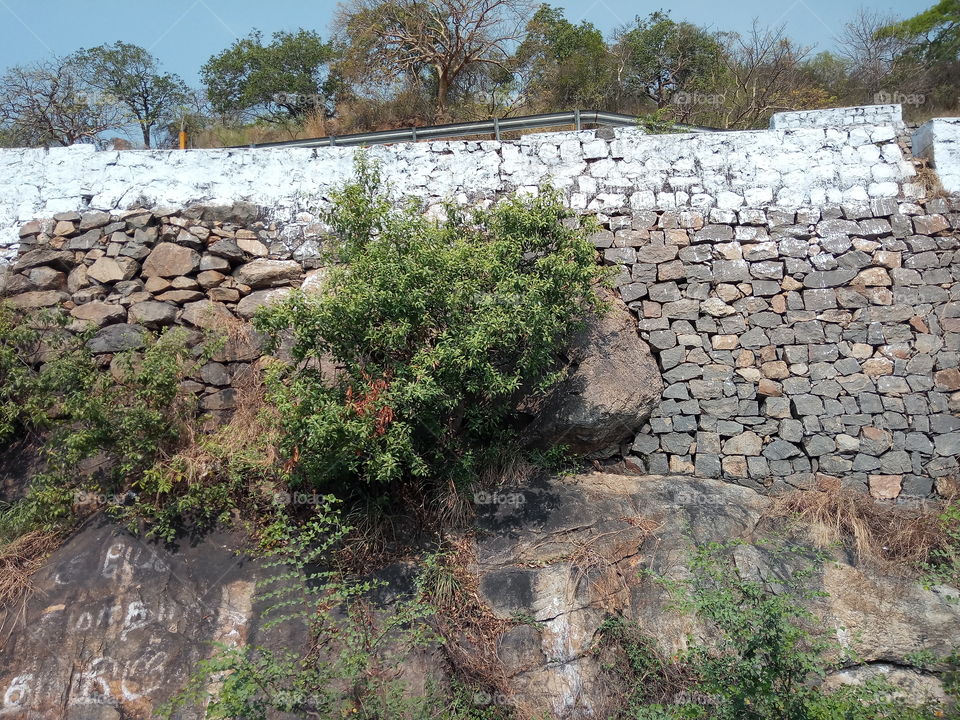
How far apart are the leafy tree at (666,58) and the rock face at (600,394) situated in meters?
8.92

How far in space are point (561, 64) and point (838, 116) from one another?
733 cm

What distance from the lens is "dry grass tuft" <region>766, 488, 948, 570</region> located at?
6.39 meters

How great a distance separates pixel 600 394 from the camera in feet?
22.7

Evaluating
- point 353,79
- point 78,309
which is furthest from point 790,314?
point 353,79

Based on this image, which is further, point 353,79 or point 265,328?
point 353,79

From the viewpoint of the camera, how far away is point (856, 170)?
Answer: 25.3 ft

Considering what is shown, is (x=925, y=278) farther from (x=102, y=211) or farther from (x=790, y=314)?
(x=102, y=211)

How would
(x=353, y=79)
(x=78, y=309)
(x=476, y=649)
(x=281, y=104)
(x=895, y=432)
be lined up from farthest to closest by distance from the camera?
(x=281, y=104) → (x=353, y=79) → (x=78, y=309) → (x=895, y=432) → (x=476, y=649)

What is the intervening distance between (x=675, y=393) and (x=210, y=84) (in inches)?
542

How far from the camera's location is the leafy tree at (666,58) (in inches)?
579

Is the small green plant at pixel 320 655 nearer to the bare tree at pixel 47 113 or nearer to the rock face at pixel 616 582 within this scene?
the rock face at pixel 616 582

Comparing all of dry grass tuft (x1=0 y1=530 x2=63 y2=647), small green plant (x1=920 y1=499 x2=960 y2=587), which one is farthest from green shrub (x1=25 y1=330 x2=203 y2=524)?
small green plant (x1=920 y1=499 x2=960 y2=587)

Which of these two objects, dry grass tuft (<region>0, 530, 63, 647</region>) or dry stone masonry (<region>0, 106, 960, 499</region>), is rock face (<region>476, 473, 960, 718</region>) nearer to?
dry stone masonry (<region>0, 106, 960, 499</region>)

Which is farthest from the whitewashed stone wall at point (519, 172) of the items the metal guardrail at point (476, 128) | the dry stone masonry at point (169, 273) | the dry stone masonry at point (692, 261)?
the metal guardrail at point (476, 128)
